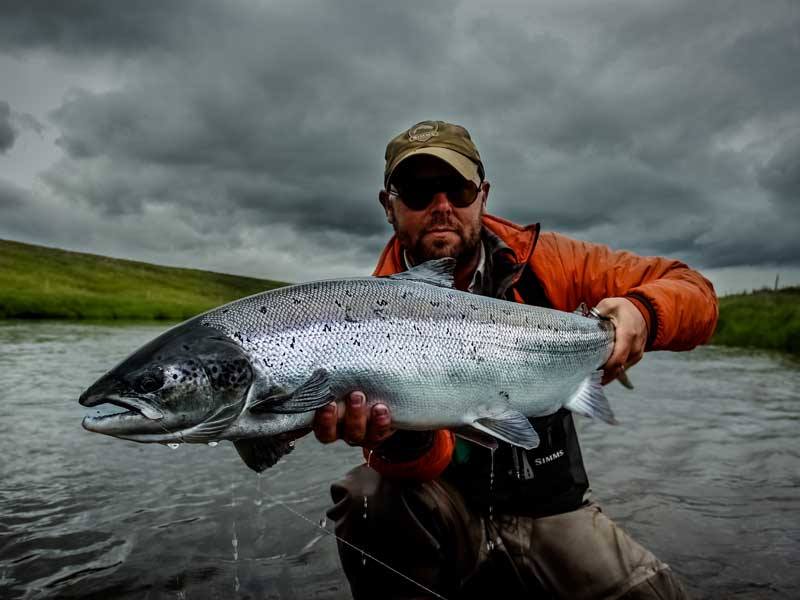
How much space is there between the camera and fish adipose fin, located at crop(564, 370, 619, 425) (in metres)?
3.10

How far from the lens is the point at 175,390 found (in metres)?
2.22

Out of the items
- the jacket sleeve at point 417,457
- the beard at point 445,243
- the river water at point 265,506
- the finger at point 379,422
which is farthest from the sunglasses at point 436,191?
the river water at point 265,506

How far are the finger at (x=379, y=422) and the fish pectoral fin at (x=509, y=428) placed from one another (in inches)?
16.2

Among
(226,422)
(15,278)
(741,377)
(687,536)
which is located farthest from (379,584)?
(15,278)

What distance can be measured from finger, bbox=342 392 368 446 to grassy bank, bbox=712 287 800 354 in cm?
2231

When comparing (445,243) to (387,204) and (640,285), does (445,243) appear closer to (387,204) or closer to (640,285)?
(387,204)

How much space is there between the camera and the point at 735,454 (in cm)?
748

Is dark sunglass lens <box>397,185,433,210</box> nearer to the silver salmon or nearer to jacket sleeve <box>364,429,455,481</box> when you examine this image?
the silver salmon

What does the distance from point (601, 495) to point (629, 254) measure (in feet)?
10.4

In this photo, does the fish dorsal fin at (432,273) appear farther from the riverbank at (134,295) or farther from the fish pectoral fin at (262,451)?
the riverbank at (134,295)

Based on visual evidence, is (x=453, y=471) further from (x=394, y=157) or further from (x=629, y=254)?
(x=394, y=157)

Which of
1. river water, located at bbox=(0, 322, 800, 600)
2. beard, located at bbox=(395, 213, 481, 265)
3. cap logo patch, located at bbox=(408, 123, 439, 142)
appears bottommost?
river water, located at bbox=(0, 322, 800, 600)

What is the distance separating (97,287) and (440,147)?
58646 millimetres

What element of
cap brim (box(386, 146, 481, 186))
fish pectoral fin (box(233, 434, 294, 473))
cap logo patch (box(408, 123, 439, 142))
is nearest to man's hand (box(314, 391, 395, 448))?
fish pectoral fin (box(233, 434, 294, 473))
